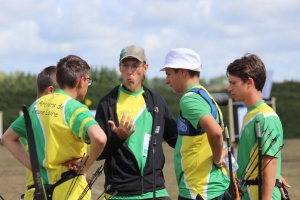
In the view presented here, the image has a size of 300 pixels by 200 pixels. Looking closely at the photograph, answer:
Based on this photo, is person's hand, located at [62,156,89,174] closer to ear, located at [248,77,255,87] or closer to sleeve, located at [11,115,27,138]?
sleeve, located at [11,115,27,138]

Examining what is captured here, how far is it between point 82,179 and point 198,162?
0.84 m

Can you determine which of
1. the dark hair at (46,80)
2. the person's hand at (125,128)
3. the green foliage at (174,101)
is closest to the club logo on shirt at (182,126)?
the person's hand at (125,128)

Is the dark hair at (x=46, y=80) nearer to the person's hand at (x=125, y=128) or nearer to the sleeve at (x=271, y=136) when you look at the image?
the person's hand at (x=125, y=128)

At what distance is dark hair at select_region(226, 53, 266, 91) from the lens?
5.13 meters

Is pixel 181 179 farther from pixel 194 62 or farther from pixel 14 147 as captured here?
pixel 14 147

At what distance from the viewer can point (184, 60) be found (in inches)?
203

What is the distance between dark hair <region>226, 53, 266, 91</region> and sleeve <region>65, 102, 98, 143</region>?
117cm

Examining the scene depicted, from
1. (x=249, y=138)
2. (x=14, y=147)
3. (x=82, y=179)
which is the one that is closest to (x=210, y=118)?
(x=249, y=138)

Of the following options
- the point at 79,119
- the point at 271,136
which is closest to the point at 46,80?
the point at 79,119

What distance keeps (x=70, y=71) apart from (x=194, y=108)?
90 centimetres

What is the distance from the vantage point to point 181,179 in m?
5.17

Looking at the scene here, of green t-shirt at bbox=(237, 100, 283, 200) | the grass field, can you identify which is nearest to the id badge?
green t-shirt at bbox=(237, 100, 283, 200)

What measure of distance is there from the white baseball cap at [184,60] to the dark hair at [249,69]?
0.83 feet

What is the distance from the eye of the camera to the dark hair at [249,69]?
5.13m
